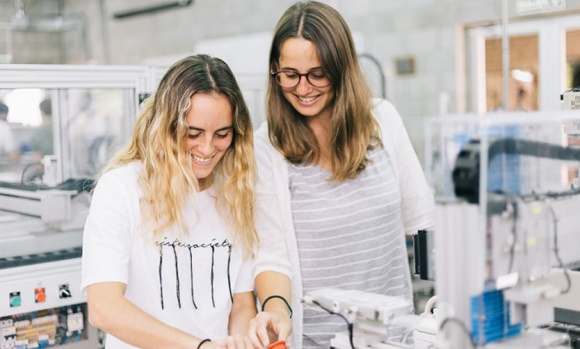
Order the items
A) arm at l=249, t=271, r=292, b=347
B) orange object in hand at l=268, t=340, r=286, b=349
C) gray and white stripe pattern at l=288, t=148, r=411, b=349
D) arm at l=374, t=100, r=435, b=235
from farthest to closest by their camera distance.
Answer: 1. arm at l=374, t=100, r=435, b=235
2. gray and white stripe pattern at l=288, t=148, r=411, b=349
3. arm at l=249, t=271, r=292, b=347
4. orange object in hand at l=268, t=340, r=286, b=349

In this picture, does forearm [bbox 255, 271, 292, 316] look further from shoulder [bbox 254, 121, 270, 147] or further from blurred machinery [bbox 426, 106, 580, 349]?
blurred machinery [bbox 426, 106, 580, 349]

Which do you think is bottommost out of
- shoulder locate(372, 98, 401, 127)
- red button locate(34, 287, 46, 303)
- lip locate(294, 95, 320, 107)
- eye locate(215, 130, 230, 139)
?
red button locate(34, 287, 46, 303)

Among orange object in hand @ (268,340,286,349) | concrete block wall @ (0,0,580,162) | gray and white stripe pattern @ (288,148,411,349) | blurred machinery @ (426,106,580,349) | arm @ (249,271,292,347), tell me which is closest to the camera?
blurred machinery @ (426,106,580,349)

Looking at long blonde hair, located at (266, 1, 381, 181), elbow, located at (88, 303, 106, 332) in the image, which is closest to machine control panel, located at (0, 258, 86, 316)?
elbow, located at (88, 303, 106, 332)

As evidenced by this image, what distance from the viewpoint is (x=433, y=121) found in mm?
1007

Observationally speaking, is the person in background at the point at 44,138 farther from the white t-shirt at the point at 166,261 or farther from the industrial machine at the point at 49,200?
the white t-shirt at the point at 166,261

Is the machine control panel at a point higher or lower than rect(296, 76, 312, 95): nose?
lower

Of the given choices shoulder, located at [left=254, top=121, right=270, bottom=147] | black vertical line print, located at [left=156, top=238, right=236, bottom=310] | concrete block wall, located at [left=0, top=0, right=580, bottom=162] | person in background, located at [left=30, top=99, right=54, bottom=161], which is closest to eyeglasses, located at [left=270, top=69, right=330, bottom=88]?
shoulder, located at [left=254, top=121, right=270, bottom=147]

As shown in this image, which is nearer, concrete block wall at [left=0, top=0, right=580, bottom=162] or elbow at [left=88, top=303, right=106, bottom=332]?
elbow at [left=88, top=303, right=106, bottom=332]

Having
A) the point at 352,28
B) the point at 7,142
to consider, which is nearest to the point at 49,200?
the point at 7,142

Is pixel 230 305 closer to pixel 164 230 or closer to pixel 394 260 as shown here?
pixel 164 230

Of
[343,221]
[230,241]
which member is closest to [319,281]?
[343,221]

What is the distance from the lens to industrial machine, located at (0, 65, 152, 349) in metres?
1.97

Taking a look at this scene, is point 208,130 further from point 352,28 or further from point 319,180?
point 352,28
